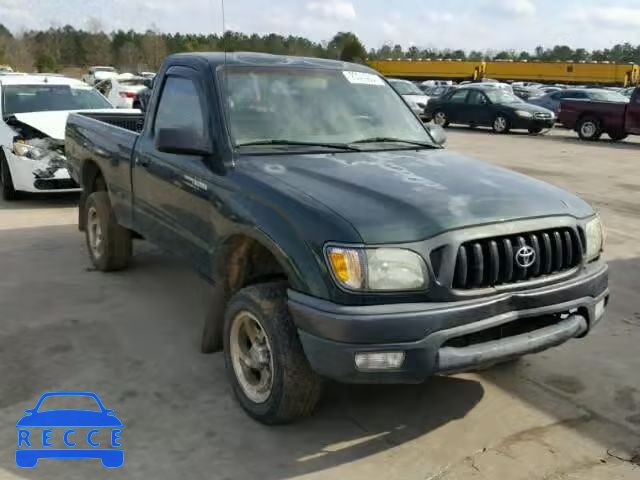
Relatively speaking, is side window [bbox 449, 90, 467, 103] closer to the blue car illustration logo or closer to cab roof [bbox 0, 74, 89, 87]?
cab roof [bbox 0, 74, 89, 87]

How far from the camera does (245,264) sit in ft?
12.8

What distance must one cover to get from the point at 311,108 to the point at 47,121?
20.6 ft

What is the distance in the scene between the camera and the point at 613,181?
41.4 ft

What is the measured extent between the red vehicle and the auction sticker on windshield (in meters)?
16.6

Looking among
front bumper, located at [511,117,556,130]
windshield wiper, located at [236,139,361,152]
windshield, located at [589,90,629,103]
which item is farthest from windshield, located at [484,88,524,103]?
windshield wiper, located at [236,139,361,152]

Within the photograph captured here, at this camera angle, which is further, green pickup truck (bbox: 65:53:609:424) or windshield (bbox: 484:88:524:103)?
windshield (bbox: 484:88:524:103)

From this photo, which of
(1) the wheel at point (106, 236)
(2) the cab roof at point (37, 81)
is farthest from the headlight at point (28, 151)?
(1) the wheel at point (106, 236)

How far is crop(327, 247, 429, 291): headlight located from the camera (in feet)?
10.0

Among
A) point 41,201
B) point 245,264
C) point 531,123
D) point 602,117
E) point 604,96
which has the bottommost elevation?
point 41,201

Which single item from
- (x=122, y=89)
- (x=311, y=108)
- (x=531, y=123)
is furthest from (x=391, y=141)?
(x=531, y=123)

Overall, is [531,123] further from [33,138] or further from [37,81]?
[33,138]

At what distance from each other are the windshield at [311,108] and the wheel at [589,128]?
58.3 feet

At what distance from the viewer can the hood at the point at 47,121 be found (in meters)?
9.20

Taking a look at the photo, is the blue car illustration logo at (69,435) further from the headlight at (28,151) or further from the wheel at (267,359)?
the headlight at (28,151)
